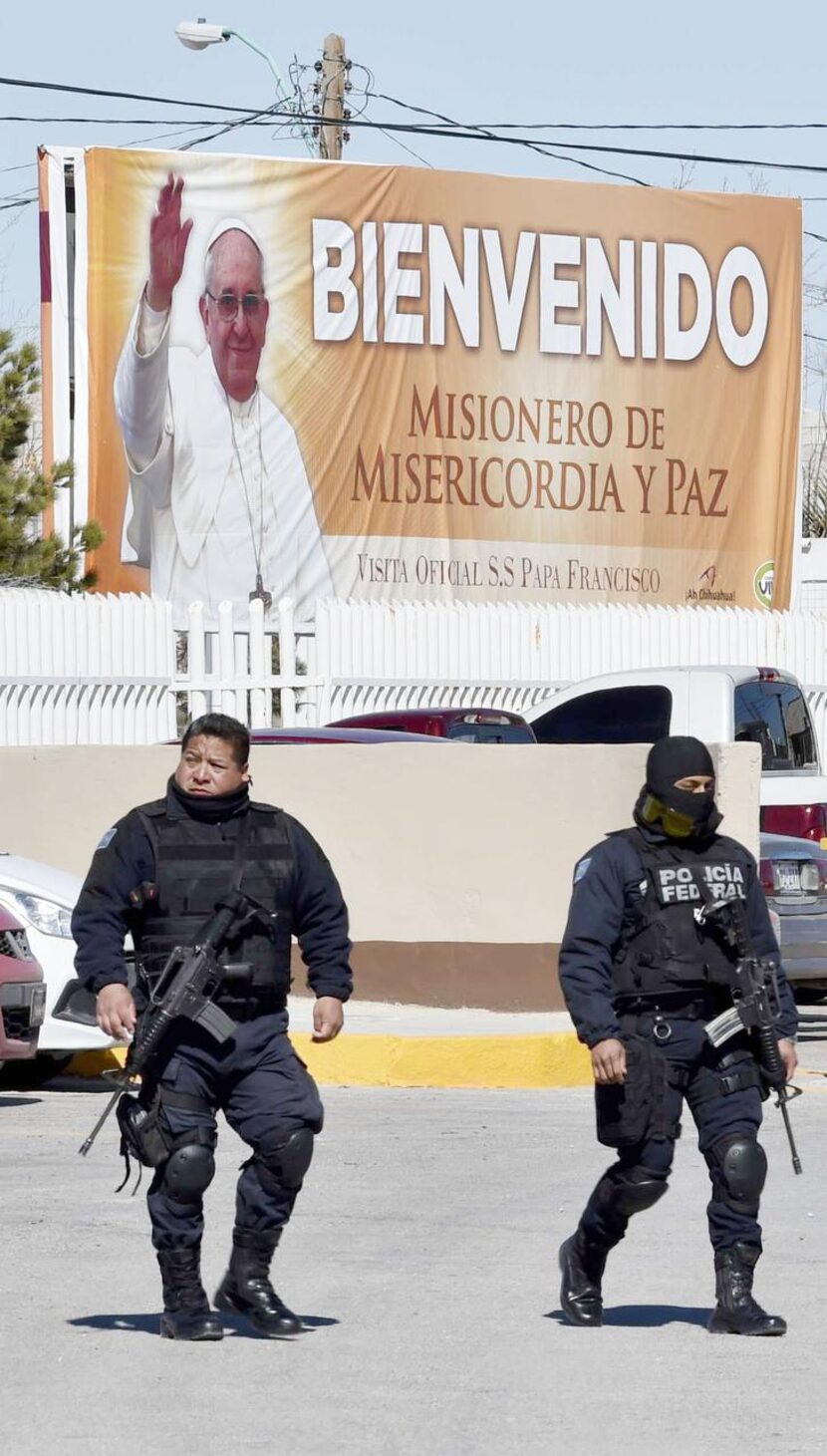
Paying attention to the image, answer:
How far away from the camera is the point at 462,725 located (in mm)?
18812

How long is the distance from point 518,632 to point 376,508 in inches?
199

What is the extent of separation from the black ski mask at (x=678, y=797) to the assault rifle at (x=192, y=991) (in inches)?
42.4

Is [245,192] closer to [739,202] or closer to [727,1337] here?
[739,202]

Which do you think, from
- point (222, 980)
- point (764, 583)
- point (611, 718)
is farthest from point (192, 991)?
point (764, 583)

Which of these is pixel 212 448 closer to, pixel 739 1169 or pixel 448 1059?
pixel 448 1059

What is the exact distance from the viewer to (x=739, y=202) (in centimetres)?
3306

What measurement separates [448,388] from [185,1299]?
82.7 feet

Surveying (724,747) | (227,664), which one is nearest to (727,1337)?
(724,747)

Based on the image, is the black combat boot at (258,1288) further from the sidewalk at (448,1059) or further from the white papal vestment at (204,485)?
the white papal vestment at (204,485)

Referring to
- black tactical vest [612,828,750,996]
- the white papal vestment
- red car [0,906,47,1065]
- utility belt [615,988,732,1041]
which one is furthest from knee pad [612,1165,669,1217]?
the white papal vestment

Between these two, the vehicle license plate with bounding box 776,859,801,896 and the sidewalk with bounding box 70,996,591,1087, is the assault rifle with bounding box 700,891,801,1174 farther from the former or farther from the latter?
the vehicle license plate with bounding box 776,859,801,896

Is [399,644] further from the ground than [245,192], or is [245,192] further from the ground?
[245,192]

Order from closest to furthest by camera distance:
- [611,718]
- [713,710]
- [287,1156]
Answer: [287,1156] → [713,710] → [611,718]

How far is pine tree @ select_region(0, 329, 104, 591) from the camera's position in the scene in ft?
69.4
